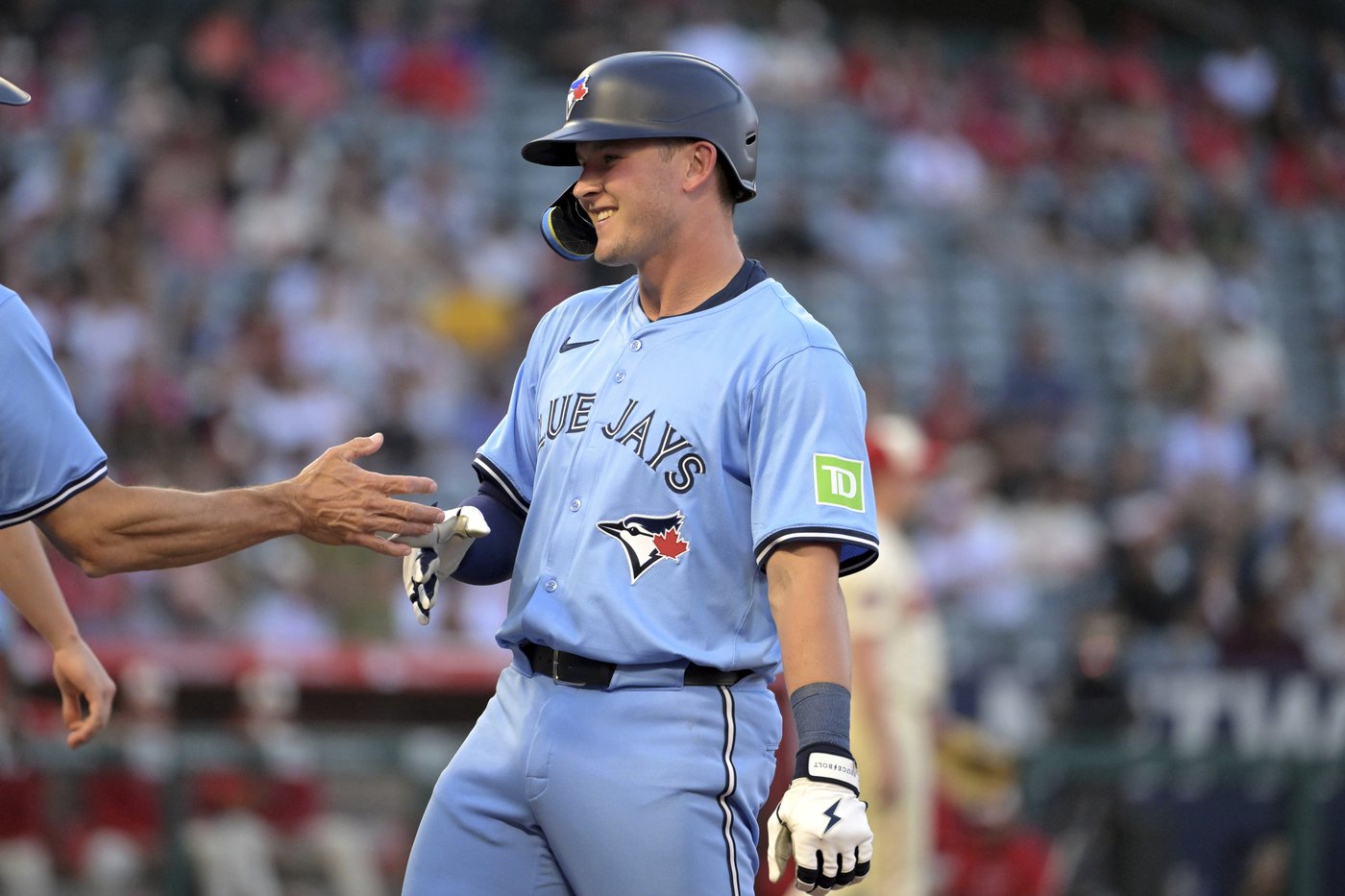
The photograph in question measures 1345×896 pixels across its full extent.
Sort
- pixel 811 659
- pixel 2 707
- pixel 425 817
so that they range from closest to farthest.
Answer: pixel 811 659 < pixel 425 817 < pixel 2 707

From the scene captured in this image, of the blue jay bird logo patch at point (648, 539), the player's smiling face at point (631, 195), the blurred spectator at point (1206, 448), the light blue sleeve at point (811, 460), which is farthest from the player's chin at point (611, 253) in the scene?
the blurred spectator at point (1206, 448)

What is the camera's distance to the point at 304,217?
1180 centimetres

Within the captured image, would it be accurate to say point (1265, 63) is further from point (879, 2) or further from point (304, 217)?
point (304, 217)

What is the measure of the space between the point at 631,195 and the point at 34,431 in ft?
3.95

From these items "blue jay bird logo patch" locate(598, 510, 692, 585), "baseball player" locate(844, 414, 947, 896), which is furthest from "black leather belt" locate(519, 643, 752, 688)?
"baseball player" locate(844, 414, 947, 896)

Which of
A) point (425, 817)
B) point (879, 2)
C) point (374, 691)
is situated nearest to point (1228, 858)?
point (374, 691)

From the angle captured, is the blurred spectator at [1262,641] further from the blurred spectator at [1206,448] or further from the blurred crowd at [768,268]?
the blurred spectator at [1206,448]

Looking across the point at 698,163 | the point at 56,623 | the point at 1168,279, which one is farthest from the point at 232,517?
the point at 1168,279

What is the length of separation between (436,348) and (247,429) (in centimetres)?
153

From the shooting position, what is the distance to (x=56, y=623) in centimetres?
396

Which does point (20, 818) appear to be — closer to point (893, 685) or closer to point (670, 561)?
point (893, 685)

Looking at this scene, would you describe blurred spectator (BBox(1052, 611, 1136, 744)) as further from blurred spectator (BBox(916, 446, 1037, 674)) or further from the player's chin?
the player's chin

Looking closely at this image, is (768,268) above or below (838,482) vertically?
above

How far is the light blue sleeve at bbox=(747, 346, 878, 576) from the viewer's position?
3.07m
